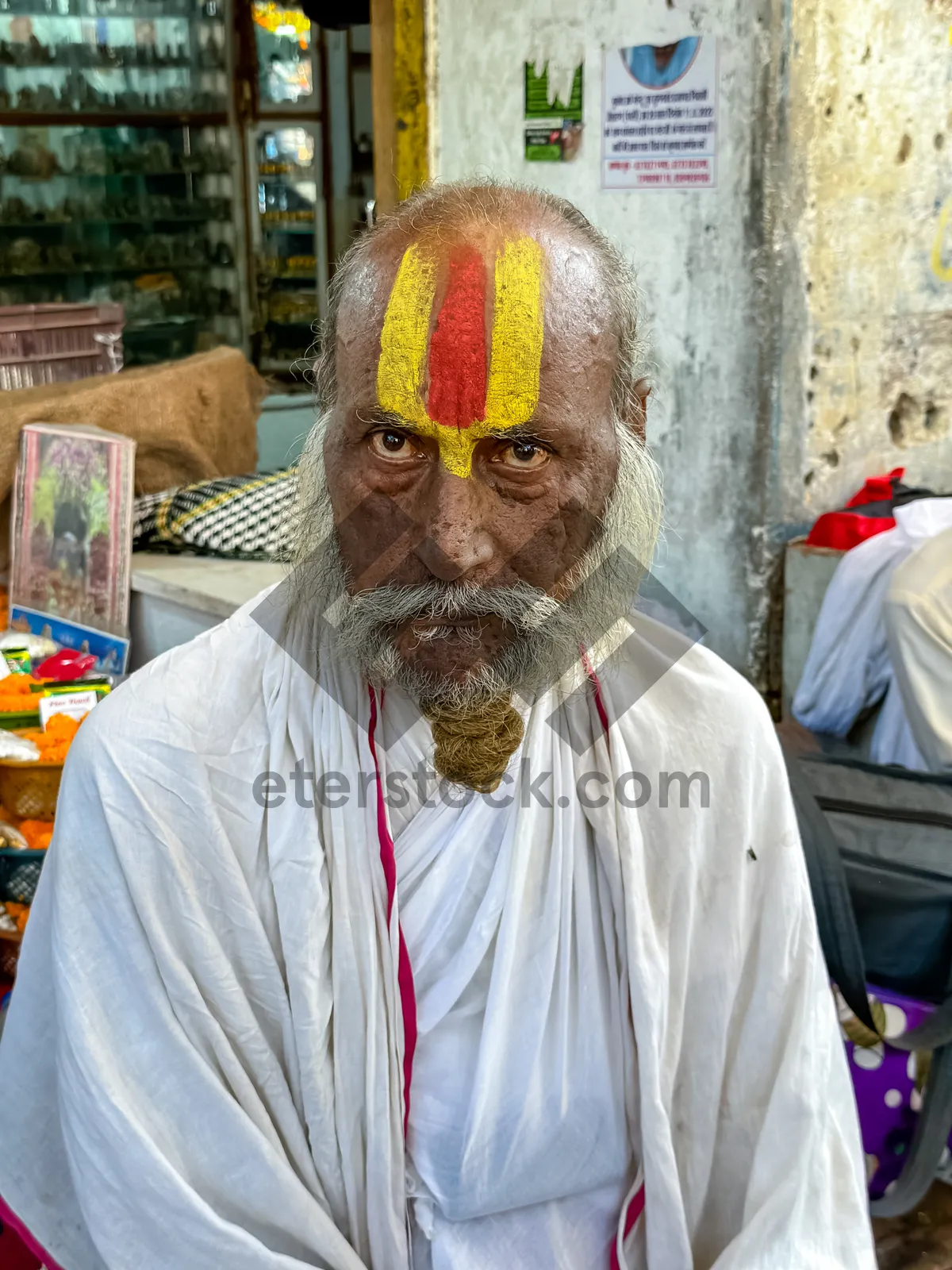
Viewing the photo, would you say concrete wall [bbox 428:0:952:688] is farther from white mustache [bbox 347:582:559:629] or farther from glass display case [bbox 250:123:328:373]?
glass display case [bbox 250:123:328:373]

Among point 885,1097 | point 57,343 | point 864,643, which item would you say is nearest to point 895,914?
point 885,1097

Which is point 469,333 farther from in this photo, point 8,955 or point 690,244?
point 690,244

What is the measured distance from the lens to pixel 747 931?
1.42 metres

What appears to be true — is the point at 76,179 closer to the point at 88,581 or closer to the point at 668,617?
the point at 88,581

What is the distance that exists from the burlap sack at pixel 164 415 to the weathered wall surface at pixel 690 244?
3.99ft

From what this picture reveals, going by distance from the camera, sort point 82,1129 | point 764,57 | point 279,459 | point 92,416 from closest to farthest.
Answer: point 82,1129 < point 764,57 < point 92,416 < point 279,459

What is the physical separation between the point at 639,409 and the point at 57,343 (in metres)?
3.53

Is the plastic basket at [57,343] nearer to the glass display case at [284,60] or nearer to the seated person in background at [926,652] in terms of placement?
the glass display case at [284,60]

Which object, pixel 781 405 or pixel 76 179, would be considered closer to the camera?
pixel 781 405

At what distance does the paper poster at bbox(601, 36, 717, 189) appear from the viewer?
335cm

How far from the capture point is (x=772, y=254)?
334cm

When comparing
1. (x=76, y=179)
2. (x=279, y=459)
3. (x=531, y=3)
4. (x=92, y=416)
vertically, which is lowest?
(x=279, y=459)

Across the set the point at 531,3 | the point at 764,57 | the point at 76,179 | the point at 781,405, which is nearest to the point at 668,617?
the point at 781,405

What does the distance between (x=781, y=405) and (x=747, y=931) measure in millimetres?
2305
